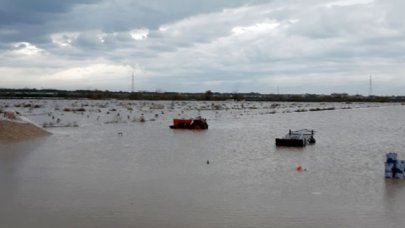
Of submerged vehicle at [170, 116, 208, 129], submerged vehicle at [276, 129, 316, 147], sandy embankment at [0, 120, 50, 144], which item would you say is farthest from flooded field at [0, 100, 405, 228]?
submerged vehicle at [170, 116, 208, 129]

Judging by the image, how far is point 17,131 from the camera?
31.2 meters

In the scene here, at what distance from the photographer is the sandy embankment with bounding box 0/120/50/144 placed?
29.4 m

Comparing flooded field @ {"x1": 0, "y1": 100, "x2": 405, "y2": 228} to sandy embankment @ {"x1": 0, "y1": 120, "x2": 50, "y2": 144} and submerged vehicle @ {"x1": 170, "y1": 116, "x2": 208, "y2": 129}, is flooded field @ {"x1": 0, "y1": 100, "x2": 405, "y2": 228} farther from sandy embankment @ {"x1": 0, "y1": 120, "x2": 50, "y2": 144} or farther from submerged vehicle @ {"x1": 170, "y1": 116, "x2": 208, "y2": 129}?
submerged vehicle @ {"x1": 170, "y1": 116, "x2": 208, "y2": 129}

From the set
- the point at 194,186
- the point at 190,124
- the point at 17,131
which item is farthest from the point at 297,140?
the point at 17,131

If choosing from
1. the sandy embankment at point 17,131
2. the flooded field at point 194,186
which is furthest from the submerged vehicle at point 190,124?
the flooded field at point 194,186

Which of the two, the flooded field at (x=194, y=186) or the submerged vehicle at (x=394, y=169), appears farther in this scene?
the submerged vehicle at (x=394, y=169)

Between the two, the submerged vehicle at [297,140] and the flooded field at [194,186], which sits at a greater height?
the submerged vehicle at [297,140]

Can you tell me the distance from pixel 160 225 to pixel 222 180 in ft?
20.1

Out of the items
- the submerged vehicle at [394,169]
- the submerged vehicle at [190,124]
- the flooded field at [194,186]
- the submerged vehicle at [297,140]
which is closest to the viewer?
the flooded field at [194,186]

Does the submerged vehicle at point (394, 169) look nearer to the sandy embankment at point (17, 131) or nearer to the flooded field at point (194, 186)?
the flooded field at point (194, 186)

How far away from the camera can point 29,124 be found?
1361 inches

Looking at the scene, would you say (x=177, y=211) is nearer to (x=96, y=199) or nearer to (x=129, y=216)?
(x=129, y=216)

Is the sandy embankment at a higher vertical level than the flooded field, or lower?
higher

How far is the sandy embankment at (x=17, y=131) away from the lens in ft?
96.4
